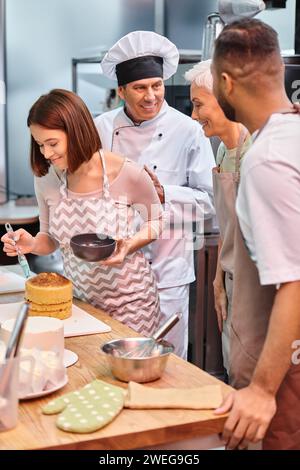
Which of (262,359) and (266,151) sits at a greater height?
(266,151)

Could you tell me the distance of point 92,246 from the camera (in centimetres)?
212

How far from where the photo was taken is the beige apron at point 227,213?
90.5 inches

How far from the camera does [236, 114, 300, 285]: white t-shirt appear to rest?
1.44 m

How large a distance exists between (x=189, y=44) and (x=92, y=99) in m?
0.78

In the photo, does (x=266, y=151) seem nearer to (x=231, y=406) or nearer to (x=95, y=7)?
(x=231, y=406)

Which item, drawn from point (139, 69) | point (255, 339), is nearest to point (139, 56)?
point (139, 69)

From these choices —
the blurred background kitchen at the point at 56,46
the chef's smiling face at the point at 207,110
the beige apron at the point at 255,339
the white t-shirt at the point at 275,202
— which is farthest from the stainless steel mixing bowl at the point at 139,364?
the blurred background kitchen at the point at 56,46

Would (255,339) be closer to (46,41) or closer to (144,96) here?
(144,96)

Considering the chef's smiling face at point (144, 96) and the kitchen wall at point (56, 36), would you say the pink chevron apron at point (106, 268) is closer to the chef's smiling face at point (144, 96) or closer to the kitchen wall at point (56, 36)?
the chef's smiling face at point (144, 96)

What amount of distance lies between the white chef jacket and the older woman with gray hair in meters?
0.61

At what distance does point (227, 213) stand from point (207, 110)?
13.6 inches
